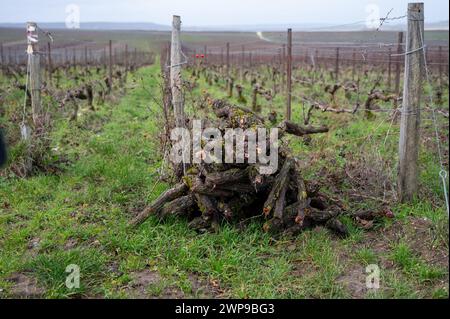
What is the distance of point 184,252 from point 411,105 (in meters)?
2.82

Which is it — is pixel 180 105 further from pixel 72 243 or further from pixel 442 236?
pixel 442 236

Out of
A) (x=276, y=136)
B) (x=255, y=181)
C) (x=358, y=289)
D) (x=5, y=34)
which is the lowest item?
(x=358, y=289)

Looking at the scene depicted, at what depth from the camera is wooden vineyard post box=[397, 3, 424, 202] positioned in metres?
5.09

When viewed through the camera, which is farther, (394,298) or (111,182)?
(111,182)

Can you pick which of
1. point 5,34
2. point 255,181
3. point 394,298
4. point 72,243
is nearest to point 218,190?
point 255,181

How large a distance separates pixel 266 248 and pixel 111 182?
2.85 m

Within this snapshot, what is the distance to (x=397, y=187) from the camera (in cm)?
555

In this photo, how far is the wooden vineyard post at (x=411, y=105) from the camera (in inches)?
200

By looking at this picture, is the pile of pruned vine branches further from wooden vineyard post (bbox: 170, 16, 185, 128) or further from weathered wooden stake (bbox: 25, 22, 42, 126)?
weathered wooden stake (bbox: 25, 22, 42, 126)

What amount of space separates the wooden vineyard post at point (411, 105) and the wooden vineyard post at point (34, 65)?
5.08 m

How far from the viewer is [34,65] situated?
7609 millimetres

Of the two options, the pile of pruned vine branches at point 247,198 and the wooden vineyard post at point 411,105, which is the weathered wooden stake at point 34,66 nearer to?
the pile of pruned vine branches at point 247,198

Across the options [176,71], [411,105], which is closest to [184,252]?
[176,71]

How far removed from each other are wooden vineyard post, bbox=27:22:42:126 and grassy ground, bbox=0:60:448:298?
1.40m
